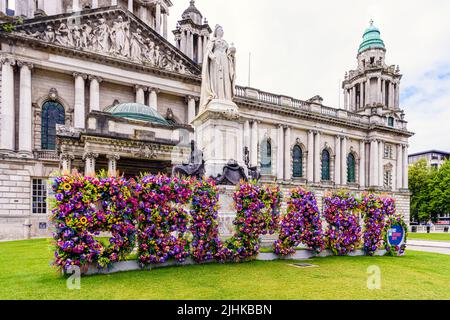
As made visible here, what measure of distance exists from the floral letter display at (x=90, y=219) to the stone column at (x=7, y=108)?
77.9ft

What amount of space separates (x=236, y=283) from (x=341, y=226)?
634cm

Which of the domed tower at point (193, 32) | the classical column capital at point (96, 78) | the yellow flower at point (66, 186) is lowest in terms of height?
the yellow flower at point (66, 186)

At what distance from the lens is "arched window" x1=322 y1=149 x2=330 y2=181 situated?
48.8m

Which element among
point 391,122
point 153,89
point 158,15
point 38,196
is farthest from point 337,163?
point 38,196

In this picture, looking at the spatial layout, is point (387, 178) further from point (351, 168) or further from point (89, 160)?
point (89, 160)

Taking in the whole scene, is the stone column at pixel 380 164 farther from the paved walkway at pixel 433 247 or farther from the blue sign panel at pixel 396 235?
the blue sign panel at pixel 396 235

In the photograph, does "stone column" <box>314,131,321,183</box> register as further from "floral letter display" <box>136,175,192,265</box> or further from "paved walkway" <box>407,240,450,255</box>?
"floral letter display" <box>136,175,192,265</box>

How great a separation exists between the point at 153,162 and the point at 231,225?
18.0 metres

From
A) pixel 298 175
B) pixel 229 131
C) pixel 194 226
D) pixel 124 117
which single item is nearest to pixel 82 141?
pixel 124 117

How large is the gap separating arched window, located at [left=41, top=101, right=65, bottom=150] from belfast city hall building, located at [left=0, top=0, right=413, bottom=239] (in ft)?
0.32

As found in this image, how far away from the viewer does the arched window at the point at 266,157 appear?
43.2 m

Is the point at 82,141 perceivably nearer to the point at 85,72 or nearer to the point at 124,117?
the point at 124,117

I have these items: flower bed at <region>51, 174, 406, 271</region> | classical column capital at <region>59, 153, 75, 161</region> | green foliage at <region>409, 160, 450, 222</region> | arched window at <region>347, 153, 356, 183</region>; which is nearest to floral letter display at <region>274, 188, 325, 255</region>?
flower bed at <region>51, 174, 406, 271</region>

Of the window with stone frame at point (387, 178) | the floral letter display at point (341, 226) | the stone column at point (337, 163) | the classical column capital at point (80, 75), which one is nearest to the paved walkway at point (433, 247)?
the floral letter display at point (341, 226)
